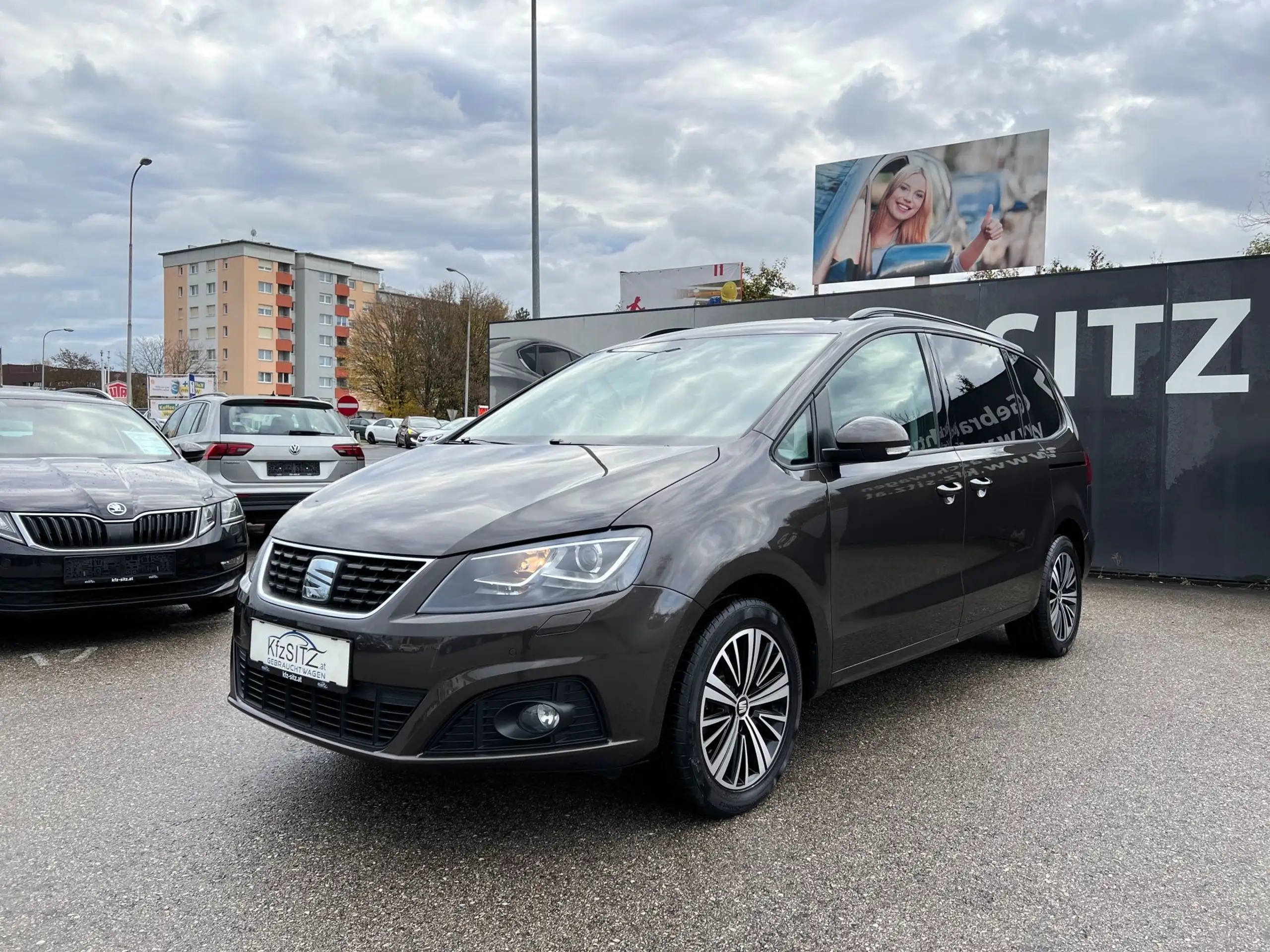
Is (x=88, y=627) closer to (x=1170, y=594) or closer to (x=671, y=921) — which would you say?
(x=671, y=921)

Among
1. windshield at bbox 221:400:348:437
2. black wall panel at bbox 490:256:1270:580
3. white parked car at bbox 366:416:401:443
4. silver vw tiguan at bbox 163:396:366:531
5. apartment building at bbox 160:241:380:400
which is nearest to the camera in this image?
black wall panel at bbox 490:256:1270:580

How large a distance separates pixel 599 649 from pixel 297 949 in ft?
3.37

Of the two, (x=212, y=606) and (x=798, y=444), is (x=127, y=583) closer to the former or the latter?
(x=212, y=606)

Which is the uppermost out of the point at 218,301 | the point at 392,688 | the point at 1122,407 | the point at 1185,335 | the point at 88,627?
the point at 218,301

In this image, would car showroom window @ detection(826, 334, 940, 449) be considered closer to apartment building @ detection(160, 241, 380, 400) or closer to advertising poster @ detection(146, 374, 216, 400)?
advertising poster @ detection(146, 374, 216, 400)

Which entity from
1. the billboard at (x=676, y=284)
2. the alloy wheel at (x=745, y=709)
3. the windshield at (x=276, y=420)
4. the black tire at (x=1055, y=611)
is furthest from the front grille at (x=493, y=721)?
the billboard at (x=676, y=284)

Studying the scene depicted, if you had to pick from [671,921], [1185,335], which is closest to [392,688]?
[671,921]

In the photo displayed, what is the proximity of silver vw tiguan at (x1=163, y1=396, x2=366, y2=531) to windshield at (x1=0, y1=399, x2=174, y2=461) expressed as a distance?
1.83 meters

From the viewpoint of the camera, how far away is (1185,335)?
786 cm

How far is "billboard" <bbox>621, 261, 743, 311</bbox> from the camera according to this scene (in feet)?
121

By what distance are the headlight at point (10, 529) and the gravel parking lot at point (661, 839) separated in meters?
0.87

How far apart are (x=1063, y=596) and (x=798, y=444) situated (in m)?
2.66

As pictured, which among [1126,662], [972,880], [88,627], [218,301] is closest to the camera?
[972,880]

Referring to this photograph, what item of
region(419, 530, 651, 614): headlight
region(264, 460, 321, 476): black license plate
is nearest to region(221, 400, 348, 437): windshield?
region(264, 460, 321, 476): black license plate
